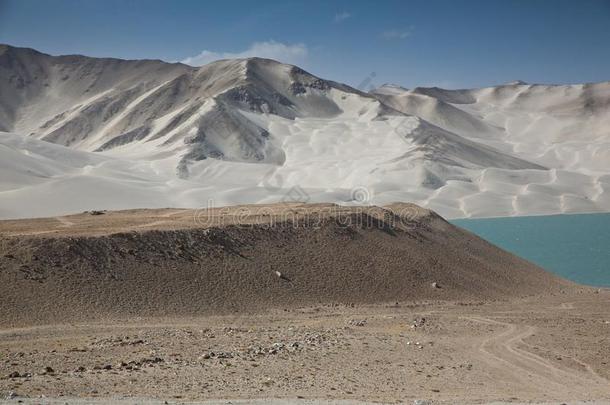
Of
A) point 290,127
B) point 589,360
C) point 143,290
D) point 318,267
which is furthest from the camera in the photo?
point 290,127

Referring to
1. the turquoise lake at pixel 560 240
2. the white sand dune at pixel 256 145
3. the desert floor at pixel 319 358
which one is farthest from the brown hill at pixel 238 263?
the white sand dune at pixel 256 145

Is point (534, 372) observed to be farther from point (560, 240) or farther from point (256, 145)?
point (256, 145)

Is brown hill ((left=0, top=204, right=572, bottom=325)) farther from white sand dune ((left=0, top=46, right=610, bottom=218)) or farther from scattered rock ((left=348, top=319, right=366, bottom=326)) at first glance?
white sand dune ((left=0, top=46, right=610, bottom=218))

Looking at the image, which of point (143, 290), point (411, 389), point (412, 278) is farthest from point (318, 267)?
point (411, 389)

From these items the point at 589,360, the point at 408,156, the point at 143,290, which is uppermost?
the point at 408,156

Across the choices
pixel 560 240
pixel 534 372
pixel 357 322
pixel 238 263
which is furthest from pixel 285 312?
pixel 560 240

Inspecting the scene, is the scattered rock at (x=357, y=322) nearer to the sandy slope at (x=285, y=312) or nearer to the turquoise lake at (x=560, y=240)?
the sandy slope at (x=285, y=312)

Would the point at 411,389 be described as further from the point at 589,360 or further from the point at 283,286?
the point at 283,286
